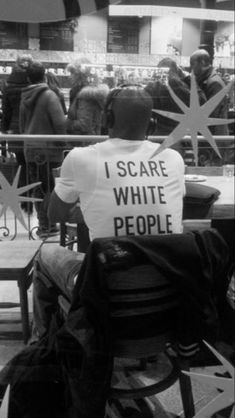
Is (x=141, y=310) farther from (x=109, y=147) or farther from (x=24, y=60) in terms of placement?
(x=24, y=60)

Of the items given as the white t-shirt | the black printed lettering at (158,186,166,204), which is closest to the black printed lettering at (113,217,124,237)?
the white t-shirt

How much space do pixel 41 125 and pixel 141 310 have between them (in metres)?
0.61

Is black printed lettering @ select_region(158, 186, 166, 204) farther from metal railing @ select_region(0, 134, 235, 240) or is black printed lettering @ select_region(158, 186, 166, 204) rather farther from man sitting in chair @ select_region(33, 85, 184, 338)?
metal railing @ select_region(0, 134, 235, 240)

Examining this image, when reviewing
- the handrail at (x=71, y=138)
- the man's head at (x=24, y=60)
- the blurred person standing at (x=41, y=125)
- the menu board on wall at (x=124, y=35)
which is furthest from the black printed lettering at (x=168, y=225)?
the man's head at (x=24, y=60)

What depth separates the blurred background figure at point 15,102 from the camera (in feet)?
4.08

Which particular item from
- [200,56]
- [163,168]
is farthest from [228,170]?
[200,56]

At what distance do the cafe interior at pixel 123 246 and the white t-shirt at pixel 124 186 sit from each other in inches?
1.7

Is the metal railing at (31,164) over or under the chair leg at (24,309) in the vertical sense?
over

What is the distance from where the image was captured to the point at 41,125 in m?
1.35

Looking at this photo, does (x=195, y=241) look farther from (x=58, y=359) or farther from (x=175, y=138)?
(x=58, y=359)

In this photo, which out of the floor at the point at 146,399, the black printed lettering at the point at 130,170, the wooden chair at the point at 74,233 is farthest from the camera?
the floor at the point at 146,399

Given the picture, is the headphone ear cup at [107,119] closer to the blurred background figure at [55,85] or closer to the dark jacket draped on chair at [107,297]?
the blurred background figure at [55,85]

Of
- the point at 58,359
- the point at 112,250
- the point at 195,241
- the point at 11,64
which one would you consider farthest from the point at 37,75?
the point at 58,359

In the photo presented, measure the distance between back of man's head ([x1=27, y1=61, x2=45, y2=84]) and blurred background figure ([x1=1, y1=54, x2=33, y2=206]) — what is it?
0.01 meters
